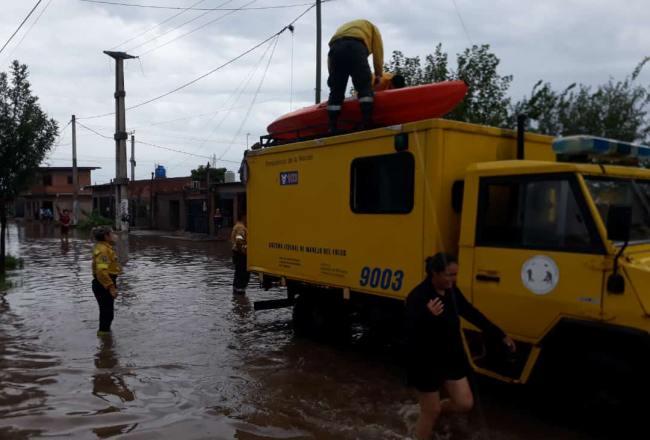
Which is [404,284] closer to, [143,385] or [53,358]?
[143,385]

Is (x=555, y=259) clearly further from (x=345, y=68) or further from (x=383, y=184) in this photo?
(x=345, y=68)

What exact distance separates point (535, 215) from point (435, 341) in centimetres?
160

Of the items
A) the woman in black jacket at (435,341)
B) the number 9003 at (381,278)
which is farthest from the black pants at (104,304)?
the woman in black jacket at (435,341)

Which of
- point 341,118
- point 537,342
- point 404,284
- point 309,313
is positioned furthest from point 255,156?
point 537,342

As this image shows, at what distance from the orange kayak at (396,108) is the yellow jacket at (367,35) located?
72cm

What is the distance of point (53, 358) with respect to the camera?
23.9ft

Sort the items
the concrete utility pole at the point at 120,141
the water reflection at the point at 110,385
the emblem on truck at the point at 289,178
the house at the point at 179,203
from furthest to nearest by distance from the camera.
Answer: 1. the house at the point at 179,203
2. the concrete utility pole at the point at 120,141
3. the emblem on truck at the point at 289,178
4. the water reflection at the point at 110,385

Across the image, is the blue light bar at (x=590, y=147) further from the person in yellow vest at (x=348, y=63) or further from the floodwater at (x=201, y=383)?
the person in yellow vest at (x=348, y=63)

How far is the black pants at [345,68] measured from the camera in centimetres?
721

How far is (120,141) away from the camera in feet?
98.2

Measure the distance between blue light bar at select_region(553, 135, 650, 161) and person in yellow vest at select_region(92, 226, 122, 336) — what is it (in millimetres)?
6071

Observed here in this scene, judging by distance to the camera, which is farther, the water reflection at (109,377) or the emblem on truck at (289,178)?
the emblem on truck at (289,178)

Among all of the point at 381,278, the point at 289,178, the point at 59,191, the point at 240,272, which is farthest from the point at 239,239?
the point at 59,191

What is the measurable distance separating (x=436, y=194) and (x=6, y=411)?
4.58 metres
